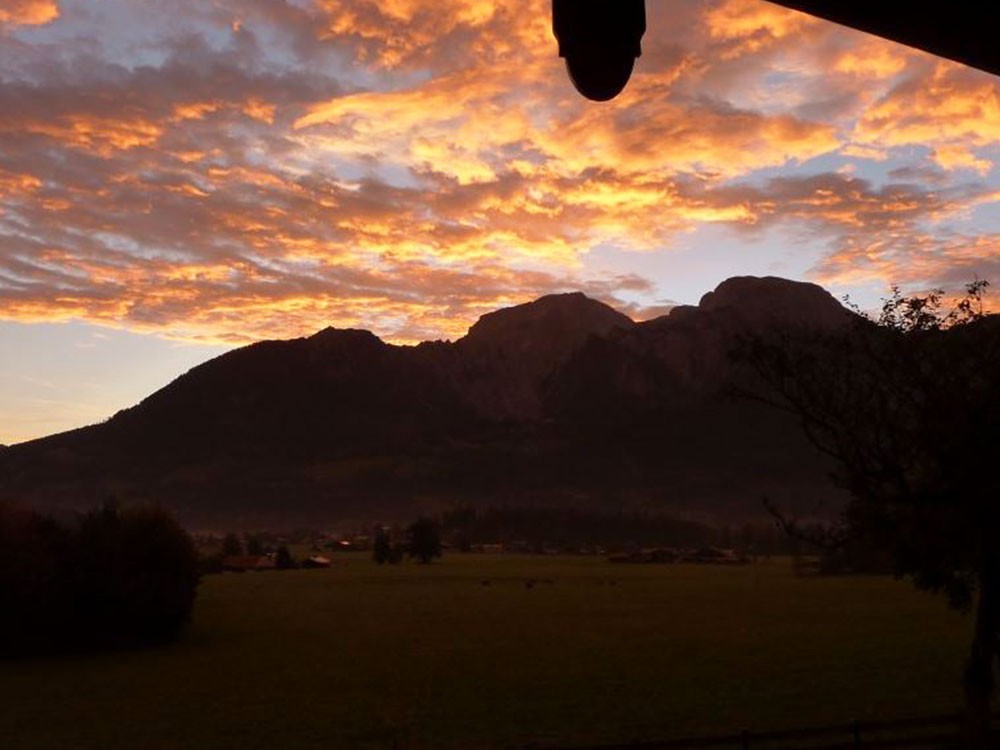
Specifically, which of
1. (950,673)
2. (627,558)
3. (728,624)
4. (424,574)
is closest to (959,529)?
(950,673)

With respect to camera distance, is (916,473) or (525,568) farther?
(525,568)

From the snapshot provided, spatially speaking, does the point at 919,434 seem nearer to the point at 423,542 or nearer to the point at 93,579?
the point at 93,579

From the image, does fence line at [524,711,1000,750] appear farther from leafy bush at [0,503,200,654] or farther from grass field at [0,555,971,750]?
leafy bush at [0,503,200,654]

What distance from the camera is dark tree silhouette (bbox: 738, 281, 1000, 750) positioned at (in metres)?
18.9

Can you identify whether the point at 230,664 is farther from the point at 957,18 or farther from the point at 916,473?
the point at 957,18

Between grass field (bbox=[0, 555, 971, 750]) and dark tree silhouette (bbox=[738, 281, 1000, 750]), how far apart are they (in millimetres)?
9320

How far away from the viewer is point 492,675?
41094 mm

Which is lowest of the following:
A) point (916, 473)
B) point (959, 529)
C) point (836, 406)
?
point (959, 529)

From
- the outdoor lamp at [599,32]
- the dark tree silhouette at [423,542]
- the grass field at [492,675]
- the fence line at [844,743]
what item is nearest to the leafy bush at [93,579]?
the grass field at [492,675]

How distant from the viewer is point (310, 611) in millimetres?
74625

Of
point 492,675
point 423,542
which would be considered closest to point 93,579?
point 492,675

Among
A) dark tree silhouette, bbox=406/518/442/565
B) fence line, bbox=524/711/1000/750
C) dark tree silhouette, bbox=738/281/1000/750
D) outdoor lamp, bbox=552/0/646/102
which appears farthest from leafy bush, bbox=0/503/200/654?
dark tree silhouette, bbox=406/518/442/565

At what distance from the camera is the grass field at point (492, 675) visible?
29641mm

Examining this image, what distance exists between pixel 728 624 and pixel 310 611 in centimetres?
3467
